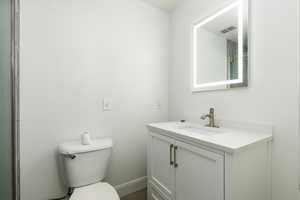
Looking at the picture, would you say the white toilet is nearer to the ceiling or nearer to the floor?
the floor

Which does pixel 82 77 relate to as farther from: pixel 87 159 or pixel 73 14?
pixel 87 159

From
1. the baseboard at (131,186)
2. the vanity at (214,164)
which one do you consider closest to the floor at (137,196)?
the baseboard at (131,186)

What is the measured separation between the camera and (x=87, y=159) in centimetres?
124

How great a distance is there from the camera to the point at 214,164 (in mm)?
865

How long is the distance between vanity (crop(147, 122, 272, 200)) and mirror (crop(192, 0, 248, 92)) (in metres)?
0.41

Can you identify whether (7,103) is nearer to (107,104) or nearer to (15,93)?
(15,93)

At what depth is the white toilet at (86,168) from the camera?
1.12 metres

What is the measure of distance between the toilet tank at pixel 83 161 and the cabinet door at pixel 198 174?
66 cm

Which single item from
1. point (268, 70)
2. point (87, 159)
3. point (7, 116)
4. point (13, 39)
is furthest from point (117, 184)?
point (268, 70)

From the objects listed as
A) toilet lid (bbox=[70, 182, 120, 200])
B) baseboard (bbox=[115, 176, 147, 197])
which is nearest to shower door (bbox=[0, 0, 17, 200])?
toilet lid (bbox=[70, 182, 120, 200])

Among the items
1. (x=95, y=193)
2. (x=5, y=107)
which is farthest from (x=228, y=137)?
(x=5, y=107)

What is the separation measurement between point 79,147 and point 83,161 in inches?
4.7

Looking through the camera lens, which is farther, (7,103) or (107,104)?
(107,104)

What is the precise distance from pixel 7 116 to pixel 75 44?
0.79m
